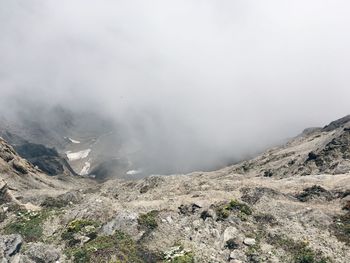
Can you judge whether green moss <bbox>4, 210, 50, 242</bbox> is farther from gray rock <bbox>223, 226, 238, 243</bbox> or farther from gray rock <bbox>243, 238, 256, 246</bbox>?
gray rock <bbox>243, 238, 256, 246</bbox>

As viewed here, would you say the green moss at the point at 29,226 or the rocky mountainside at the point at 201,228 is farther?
the green moss at the point at 29,226

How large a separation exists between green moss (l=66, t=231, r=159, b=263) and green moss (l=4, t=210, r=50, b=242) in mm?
10461

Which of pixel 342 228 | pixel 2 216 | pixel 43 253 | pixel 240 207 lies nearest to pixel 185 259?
pixel 240 207

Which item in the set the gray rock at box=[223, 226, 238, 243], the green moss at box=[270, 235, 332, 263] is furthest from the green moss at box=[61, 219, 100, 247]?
the green moss at box=[270, 235, 332, 263]

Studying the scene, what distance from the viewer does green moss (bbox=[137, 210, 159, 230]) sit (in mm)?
67438

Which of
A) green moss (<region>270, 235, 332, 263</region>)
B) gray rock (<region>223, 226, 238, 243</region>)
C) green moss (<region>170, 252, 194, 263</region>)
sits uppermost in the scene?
gray rock (<region>223, 226, 238, 243</region>)

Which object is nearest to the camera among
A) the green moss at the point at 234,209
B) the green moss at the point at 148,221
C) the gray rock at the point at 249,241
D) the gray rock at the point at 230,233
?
the gray rock at the point at 249,241

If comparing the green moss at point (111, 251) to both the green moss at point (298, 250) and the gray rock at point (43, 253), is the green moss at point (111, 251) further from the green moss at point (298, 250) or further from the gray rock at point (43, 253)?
the green moss at point (298, 250)

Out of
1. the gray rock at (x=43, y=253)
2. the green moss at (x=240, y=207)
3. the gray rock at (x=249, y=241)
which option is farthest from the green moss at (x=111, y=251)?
the green moss at (x=240, y=207)

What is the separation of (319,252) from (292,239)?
4.66 meters

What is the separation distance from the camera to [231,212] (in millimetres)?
69438

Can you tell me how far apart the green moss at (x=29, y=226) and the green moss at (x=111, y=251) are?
10.5m

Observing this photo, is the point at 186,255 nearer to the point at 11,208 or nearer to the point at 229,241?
the point at 229,241

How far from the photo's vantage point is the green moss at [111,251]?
58.2 metres
